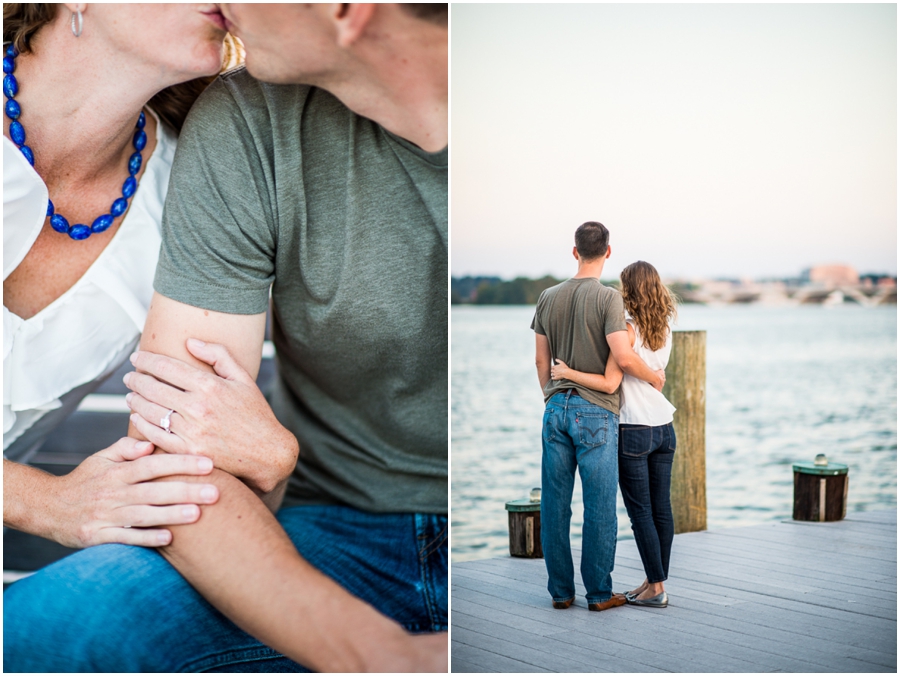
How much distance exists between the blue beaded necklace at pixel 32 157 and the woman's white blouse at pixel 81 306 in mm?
22

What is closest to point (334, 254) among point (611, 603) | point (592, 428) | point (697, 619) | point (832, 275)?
Answer: point (592, 428)

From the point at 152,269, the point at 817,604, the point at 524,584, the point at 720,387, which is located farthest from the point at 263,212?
the point at 720,387

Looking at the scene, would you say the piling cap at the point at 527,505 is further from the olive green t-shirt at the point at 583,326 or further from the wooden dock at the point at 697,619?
the olive green t-shirt at the point at 583,326

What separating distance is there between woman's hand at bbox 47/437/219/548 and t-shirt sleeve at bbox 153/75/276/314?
34cm

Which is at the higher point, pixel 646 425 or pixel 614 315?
pixel 614 315

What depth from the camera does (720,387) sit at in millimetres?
13742

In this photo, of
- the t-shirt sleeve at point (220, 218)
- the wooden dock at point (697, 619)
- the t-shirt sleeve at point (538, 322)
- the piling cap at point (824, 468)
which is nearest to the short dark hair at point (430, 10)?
the t-shirt sleeve at point (220, 218)

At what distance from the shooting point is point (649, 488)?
200cm

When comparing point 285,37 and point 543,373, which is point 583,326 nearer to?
point 543,373

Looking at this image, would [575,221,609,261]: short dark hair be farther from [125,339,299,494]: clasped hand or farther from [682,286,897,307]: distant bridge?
[125,339,299,494]: clasped hand

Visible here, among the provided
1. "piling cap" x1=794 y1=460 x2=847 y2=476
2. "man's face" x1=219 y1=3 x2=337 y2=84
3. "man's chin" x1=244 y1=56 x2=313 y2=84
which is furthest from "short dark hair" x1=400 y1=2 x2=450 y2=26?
"piling cap" x1=794 y1=460 x2=847 y2=476

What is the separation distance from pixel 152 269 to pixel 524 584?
120cm

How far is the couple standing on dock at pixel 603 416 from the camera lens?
1948 millimetres

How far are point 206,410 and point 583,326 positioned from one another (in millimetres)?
886
